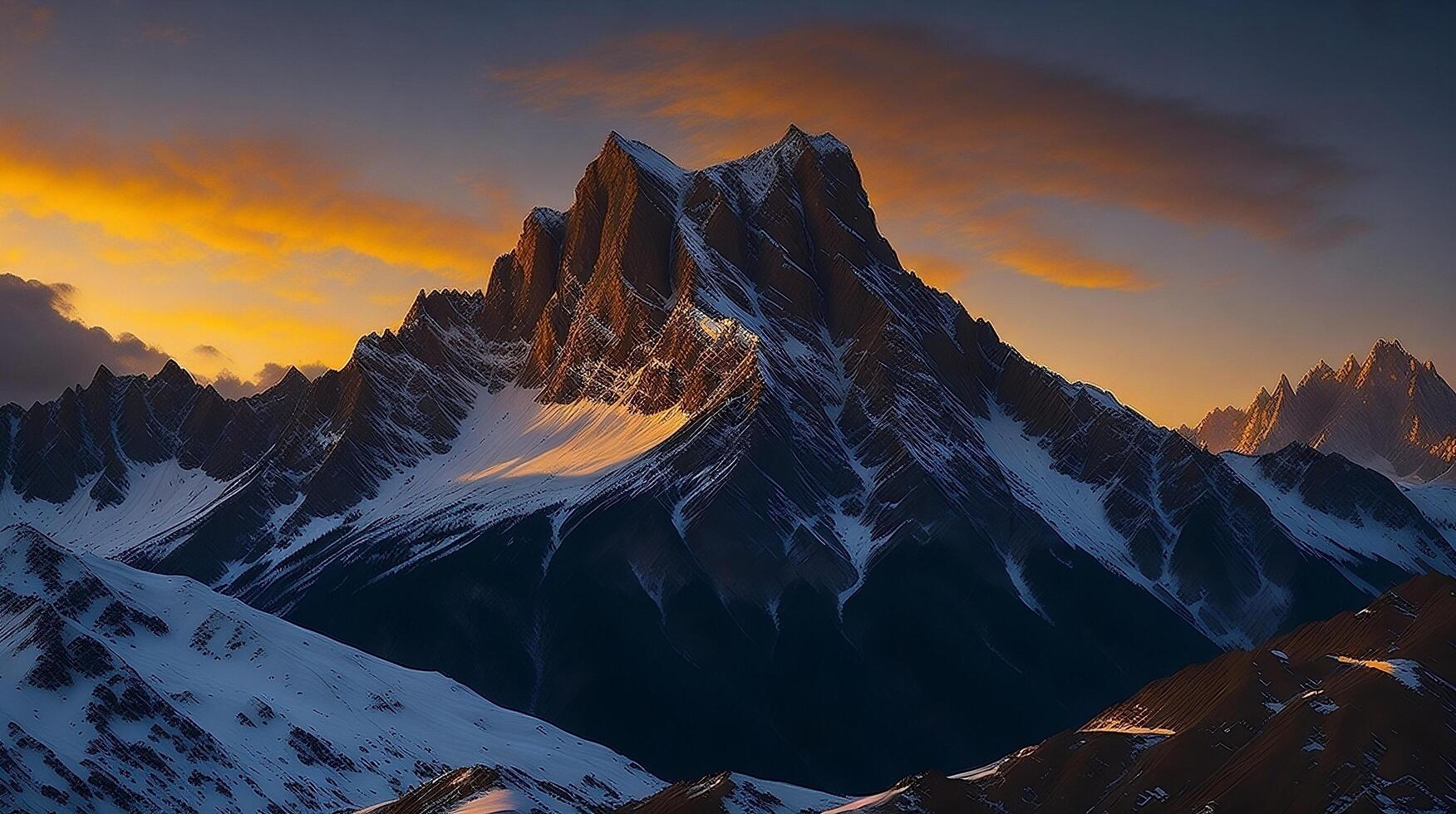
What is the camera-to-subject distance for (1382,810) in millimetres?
188250

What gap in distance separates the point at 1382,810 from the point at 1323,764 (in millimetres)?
9293

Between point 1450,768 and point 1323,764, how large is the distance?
11932mm

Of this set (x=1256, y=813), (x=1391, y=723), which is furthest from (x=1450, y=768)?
(x=1256, y=813)

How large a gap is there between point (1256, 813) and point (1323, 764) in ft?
27.0

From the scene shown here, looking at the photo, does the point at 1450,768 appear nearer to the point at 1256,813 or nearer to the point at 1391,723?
the point at 1391,723

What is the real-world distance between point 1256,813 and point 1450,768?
753 inches

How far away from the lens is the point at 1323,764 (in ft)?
645

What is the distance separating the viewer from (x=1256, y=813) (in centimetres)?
19575

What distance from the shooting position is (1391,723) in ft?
651

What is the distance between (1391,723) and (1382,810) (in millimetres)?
12812

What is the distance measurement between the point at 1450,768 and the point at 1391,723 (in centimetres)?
716
